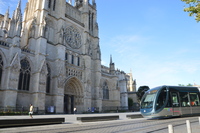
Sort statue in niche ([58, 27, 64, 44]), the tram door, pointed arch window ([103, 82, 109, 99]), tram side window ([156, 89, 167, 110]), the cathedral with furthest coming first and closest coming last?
pointed arch window ([103, 82, 109, 99]) < statue in niche ([58, 27, 64, 44]) < the cathedral < the tram door < tram side window ([156, 89, 167, 110])

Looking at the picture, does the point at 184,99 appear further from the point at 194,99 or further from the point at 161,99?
→ the point at 161,99

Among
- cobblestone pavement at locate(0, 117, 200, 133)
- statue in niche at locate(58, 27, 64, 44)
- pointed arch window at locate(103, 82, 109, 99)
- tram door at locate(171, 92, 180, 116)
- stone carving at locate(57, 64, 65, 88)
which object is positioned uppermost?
statue in niche at locate(58, 27, 64, 44)

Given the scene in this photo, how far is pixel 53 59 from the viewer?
2744cm

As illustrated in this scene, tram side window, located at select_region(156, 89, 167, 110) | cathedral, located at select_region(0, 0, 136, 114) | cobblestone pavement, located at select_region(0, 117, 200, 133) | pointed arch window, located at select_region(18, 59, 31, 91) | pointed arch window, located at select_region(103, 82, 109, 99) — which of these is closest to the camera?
cobblestone pavement, located at select_region(0, 117, 200, 133)

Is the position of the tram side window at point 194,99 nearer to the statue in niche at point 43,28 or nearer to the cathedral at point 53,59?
the cathedral at point 53,59

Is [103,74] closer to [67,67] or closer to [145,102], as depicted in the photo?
[67,67]

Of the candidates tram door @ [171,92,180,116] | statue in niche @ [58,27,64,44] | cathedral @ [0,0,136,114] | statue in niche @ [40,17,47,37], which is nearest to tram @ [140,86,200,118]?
tram door @ [171,92,180,116]

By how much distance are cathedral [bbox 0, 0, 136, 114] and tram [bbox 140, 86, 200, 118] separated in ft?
51.3

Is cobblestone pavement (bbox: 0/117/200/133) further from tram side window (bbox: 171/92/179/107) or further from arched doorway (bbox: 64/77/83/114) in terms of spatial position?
arched doorway (bbox: 64/77/83/114)

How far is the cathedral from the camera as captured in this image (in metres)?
21.5

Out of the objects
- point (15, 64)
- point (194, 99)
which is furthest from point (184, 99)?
point (15, 64)

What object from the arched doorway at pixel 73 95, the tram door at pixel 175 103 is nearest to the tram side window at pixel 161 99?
the tram door at pixel 175 103

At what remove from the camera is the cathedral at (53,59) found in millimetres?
21547

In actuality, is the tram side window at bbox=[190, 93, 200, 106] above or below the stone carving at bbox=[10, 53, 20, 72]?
below
